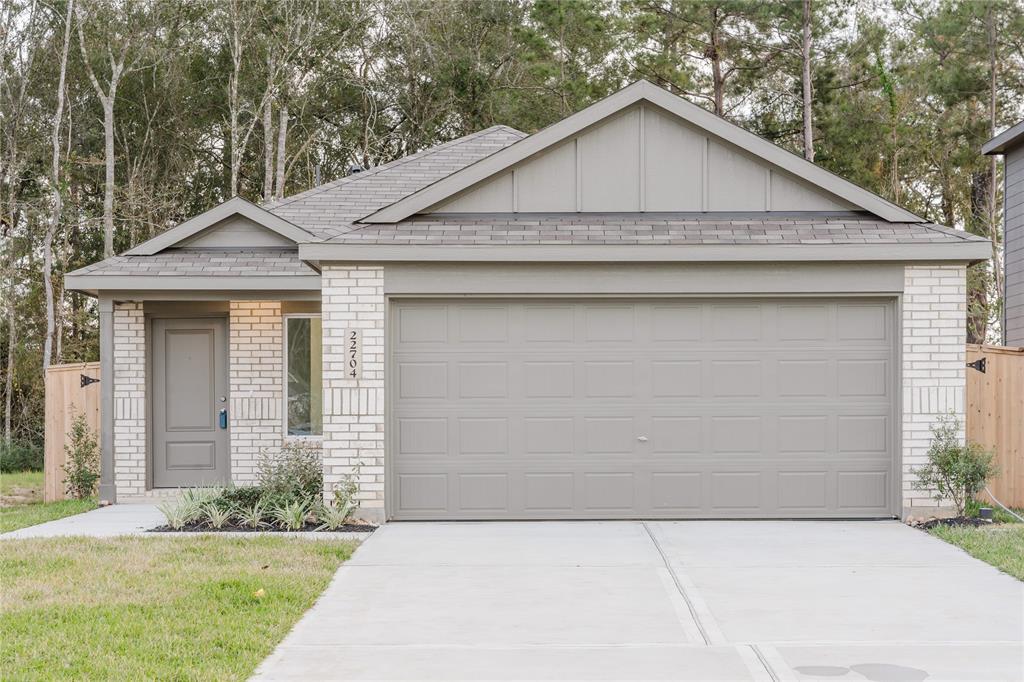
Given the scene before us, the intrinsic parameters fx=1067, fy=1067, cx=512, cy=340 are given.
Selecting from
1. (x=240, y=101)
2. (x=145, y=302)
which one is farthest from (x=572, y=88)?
(x=145, y=302)

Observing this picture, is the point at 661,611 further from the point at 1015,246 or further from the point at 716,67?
the point at 716,67

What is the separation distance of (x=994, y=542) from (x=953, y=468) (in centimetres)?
124

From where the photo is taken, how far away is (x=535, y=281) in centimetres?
1076

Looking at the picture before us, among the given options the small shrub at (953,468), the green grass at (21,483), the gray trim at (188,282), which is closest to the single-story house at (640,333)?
the small shrub at (953,468)

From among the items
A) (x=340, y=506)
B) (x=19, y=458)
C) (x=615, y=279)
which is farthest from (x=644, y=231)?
(x=19, y=458)

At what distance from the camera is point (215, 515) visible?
10352mm

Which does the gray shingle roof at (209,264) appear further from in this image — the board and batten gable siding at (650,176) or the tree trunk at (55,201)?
the tree trunk at (55,201)

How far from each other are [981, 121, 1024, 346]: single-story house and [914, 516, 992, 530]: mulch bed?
548 cm

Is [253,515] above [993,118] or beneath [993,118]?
beneath

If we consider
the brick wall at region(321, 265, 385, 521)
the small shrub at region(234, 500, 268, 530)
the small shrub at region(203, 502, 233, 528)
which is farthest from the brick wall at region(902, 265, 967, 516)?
the small shrub at region(203, 502, 233, 528)

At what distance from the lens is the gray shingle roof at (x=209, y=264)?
12648mm

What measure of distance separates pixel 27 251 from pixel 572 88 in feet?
45.5

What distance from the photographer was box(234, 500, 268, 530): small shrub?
404 inches

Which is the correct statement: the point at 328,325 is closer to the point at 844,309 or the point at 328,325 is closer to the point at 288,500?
the point at 288,500
